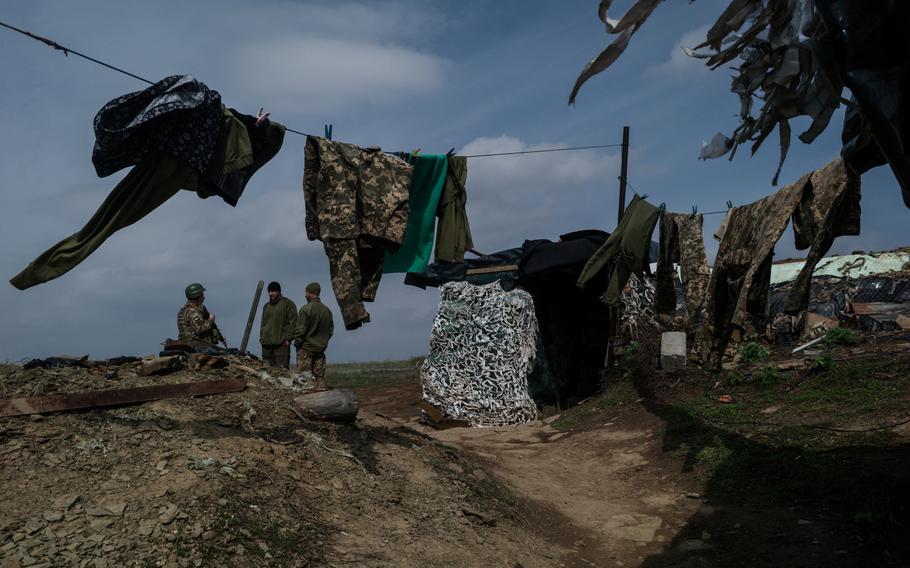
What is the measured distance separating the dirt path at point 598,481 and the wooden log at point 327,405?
2111 mm

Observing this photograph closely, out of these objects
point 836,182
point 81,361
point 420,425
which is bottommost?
point 420,425

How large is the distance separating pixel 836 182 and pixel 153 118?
616cm

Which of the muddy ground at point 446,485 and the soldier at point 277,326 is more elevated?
the soldier at point 277,326

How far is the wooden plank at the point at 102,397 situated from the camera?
18.7 ft

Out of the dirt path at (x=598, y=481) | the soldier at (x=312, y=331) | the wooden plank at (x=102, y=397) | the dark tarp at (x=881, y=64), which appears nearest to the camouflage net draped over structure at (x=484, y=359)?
the dirt path at (x=598, y=481)

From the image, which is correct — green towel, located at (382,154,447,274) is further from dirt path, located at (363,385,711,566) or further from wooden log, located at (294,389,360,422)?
dirt path, located at (363,385,711,566)

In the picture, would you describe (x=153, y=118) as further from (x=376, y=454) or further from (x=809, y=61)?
(x=809, y=61)

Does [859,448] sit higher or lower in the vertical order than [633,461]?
higher

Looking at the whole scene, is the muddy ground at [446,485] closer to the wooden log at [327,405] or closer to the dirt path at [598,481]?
the dirt path at [598,481]

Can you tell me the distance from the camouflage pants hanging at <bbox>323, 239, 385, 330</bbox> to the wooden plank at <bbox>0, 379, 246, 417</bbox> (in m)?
1.76

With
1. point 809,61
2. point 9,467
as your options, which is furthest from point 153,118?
point 809,61

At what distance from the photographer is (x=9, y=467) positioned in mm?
5082

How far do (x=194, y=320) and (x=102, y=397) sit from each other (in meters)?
3.47

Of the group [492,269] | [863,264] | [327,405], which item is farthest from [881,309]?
[327,405]
